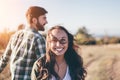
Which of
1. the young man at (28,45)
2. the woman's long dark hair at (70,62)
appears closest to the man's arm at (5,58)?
the young man at (28,45)

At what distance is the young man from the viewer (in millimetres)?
5980

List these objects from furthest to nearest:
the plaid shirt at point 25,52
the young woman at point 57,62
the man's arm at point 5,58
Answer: the man's arm at point 5,58 → the plaid shirt at point 25,52 → the young woman at point 57,62

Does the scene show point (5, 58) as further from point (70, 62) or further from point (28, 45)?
point (70, 62)

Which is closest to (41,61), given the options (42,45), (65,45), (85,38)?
(65,45)

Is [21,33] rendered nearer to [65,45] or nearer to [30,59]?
[30,59]

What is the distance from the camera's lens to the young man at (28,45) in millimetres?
5980

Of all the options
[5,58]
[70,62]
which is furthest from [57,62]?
→ [5,58]

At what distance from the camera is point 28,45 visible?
6027 millimetres

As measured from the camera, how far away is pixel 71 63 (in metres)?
5.08

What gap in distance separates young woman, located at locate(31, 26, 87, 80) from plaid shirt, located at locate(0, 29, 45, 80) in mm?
886

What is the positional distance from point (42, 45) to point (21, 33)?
0.43 m

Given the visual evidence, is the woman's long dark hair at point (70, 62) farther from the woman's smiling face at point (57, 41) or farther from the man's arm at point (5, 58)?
the man's arm at point (5, 58)

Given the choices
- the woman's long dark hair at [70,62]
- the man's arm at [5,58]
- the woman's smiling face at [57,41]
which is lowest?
the man's arm at [5,58]

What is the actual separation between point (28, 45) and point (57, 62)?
3.66 ft
